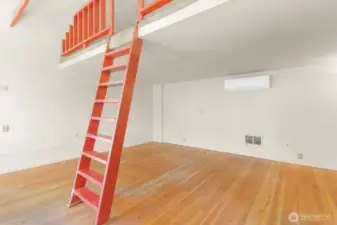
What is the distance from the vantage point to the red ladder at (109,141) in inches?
74.4

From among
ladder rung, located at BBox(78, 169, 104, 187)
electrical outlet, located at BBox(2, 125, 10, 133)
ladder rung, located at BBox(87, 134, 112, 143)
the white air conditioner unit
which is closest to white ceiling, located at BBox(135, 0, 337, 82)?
the white air conditioner unit

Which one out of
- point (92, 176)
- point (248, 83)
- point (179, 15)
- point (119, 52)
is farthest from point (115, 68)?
point (248, 83)

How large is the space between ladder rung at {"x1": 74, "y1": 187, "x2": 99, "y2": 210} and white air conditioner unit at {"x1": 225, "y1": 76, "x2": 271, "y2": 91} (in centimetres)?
380

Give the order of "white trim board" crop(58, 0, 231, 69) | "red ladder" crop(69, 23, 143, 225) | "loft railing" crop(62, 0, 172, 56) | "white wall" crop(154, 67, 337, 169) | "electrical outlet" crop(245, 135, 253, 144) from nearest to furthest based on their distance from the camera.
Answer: "white trim board" crop(58, 0, 231, 69), "red ladder" crop(69, 23, 143, 225), "loft railing" crop(62, 0, 172, 56), "white wall" crop(154, 67, 337, 169), "electrical outlet" crop(245, 135, 253, 144)

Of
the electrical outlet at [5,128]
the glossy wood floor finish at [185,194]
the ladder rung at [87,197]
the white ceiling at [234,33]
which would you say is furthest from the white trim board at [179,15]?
the electrical outlet at [5,128]

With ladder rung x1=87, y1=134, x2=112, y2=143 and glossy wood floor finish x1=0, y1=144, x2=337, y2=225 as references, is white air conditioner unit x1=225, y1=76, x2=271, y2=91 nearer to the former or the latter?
glossy wood floor finish x1=0, y1=144, x2=337, y2=225

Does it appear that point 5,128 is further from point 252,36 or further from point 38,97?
point 252,36

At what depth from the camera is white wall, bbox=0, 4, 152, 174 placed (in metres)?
3.43

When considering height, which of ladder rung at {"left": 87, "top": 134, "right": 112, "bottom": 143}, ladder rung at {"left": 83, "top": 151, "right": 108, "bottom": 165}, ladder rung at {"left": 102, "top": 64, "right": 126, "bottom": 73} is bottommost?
ladder rung at {"left": 83, "top": 151, "right": 108, "bottom": 165}

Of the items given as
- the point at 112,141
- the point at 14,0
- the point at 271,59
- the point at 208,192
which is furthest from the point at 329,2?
the point at 14,0

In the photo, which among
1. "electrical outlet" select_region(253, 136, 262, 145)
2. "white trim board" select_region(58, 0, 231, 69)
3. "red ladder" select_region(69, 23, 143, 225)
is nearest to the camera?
"white trim board" select_region(58, 0, 231, 69)

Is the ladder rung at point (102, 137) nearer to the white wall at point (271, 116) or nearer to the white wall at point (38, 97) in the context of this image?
the white wall at point (38, 97)

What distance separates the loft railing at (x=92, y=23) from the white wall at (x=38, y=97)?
14.2 inches

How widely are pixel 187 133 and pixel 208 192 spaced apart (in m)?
3.21
